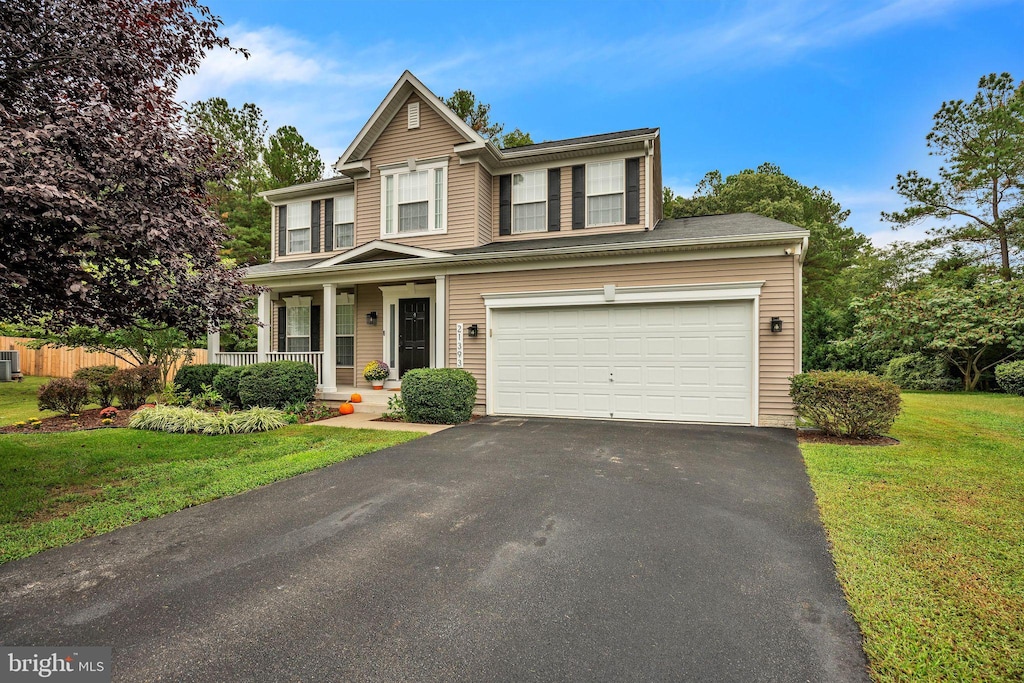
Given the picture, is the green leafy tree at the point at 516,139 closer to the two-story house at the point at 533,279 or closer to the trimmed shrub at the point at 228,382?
the two-story house at the point at 533,279

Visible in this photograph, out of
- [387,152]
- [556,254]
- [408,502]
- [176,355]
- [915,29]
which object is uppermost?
[915,29]

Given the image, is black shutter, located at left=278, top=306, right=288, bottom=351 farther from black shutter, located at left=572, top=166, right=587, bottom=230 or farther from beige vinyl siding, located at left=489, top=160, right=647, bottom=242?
black shutter, located at left=572, top=166, right=587, bottom=230

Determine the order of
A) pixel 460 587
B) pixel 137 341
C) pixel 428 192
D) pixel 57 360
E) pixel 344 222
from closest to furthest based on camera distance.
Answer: pixel 460 587 → pixel 428 192 → pixel 137 341 → pixel 344 222 → pixel 57 360

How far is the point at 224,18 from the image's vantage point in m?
5.89

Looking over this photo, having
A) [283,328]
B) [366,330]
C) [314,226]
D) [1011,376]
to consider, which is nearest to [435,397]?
[366,330]

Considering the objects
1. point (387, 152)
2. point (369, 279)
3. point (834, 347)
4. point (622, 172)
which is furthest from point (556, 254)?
point (834, 347)

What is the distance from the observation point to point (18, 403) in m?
12.5

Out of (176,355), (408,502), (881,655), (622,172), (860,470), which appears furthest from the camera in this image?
(176,355)

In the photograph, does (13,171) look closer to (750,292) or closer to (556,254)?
(556,254)

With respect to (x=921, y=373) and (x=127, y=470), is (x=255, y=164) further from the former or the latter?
(x=921, y=373)

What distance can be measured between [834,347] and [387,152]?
61.4 ft

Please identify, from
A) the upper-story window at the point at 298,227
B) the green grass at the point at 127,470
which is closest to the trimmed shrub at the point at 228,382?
the green grass at the point at 127,470

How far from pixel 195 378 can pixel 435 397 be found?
6.68m

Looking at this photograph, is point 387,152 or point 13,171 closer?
point 13,171
